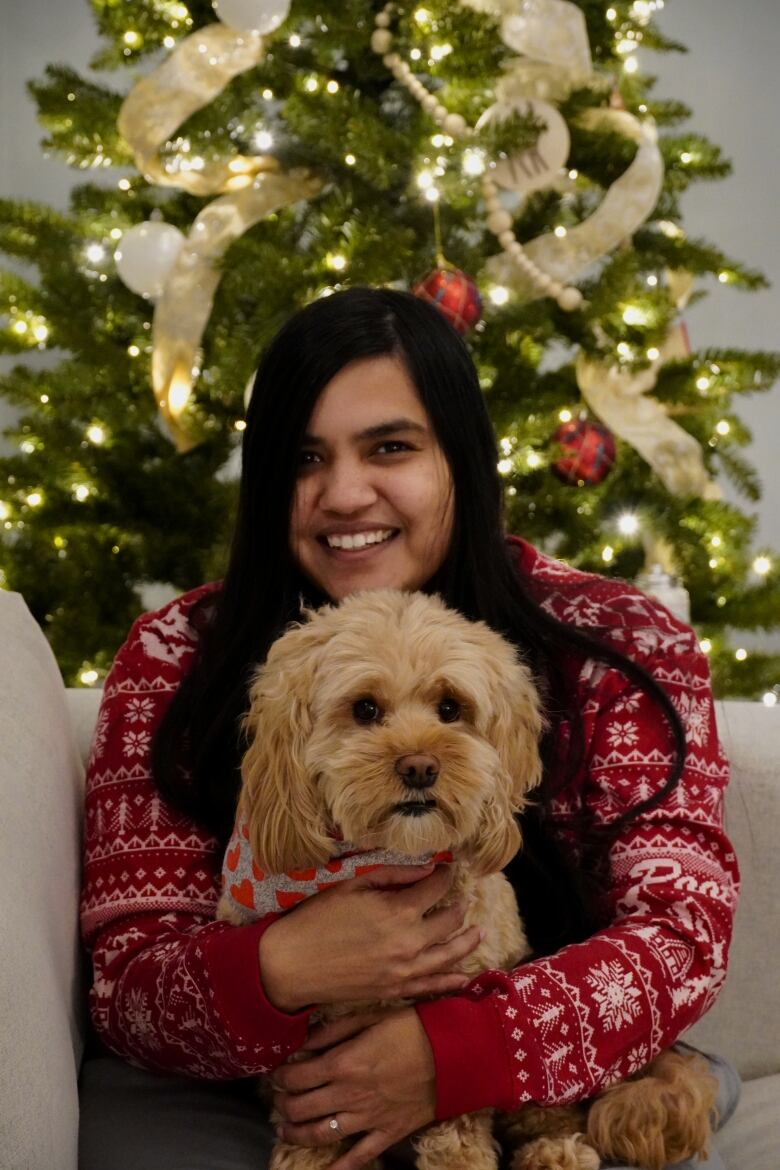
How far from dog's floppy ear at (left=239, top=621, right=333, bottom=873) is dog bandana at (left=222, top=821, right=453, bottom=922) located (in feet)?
0.13

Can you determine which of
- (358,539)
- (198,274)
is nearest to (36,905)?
(358,539)

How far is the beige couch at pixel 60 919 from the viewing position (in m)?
1.17

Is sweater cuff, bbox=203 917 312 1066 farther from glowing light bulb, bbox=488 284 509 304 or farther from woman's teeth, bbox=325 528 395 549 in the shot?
glowing light bulb, bbox=488 284 509 304

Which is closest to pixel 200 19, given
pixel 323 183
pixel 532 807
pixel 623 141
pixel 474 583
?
pixel 323 183

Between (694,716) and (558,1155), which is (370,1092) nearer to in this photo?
(558,1155)

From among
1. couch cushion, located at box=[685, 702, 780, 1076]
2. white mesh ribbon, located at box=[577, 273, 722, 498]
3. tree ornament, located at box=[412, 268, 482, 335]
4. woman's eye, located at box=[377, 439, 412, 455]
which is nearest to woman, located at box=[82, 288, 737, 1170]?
woman's eye, located at box=[377, 439, 412, 455]

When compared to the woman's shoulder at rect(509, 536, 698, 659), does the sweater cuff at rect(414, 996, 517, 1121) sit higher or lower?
lower

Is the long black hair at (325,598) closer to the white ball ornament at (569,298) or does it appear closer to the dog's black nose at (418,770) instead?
the dog's black nose at (418,770)

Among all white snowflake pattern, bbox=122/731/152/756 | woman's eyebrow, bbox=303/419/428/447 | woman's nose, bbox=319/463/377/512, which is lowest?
white snowflake pattern, bbox=122/731/152/756

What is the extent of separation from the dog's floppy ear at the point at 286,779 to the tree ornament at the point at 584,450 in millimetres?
1956

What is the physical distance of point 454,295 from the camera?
267 centimetres

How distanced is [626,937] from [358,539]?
59 centimetres

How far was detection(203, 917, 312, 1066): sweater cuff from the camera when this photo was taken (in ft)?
4.12

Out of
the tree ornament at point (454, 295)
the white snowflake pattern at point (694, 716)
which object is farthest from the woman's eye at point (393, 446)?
the tree ornament at point (454, 295)
